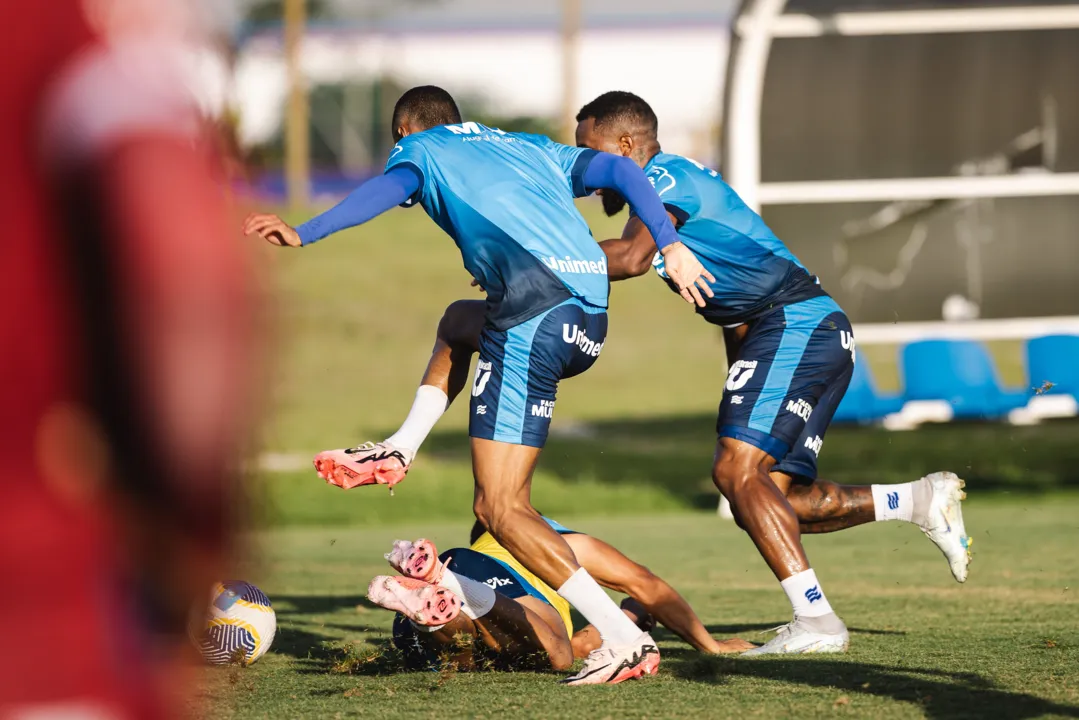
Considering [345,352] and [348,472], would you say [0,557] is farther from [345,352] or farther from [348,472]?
[345,352]

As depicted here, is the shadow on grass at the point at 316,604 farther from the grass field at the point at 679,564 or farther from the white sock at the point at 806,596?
the white sock at the point at 806,596

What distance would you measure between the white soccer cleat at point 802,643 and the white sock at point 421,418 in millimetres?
1611

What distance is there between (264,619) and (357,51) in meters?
52.8

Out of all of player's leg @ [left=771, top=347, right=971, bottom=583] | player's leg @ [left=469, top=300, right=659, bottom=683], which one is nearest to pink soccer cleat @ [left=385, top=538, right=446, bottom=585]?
player's leg @ [left=469, top=300, right=659, bottom=683]

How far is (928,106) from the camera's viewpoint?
42.8 feet

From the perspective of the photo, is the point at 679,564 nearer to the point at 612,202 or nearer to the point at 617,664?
the point at 612,202

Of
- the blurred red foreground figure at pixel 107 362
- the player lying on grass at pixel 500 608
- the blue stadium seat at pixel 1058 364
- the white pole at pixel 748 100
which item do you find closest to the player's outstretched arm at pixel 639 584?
the player lying on grass at pixel 500 608

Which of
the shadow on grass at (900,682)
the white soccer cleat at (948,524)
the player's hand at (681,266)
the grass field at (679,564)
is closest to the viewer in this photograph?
the shadow on grass at (900,682)

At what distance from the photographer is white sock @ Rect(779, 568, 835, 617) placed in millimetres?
5414

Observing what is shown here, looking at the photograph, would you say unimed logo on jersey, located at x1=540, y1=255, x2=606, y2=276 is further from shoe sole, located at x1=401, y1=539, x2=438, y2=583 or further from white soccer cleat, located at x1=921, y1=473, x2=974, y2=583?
white soccer cleat, located at x1=921, y1=473, x2=974, y2=583

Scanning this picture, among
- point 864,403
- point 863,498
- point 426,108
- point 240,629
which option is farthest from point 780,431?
point 864,403

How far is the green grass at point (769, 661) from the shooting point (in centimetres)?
426

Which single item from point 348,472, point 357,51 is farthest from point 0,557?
point 357,51

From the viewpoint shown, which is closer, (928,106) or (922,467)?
(928,106)
